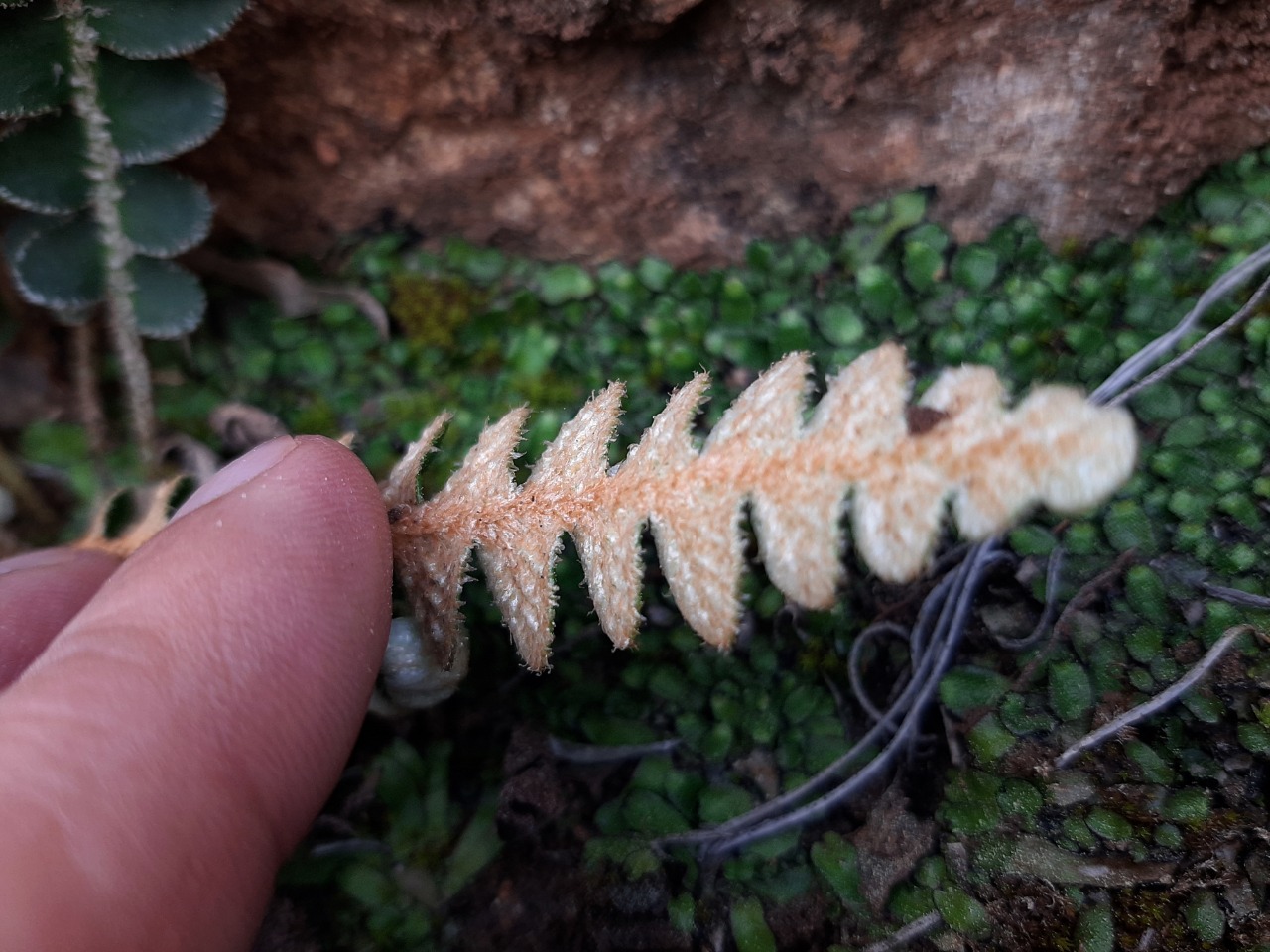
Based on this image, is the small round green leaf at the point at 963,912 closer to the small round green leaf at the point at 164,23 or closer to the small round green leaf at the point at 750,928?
the small round green leaf at the point at 750,928

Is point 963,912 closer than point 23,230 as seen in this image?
Yes

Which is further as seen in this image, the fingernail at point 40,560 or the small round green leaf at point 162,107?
the small round green leaf at point 162,107

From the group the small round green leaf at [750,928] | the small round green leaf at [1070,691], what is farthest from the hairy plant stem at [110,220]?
the small round green leaf at [1070,691]

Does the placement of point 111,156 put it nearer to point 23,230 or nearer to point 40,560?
point 23,230

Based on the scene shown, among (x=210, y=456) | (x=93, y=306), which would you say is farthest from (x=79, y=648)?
(x=93, y=306)

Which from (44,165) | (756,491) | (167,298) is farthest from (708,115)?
(44,165)

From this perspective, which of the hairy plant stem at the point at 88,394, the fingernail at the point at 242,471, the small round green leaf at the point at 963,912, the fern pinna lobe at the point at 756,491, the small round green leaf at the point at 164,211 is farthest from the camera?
the hairy plant stem at the point at 88,394
